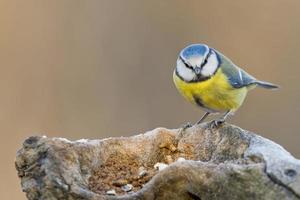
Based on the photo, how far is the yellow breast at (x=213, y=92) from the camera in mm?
2611

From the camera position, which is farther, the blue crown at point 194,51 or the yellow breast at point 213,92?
the yellow breast at point 213,92

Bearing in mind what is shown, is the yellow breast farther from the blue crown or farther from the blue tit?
the blue crown

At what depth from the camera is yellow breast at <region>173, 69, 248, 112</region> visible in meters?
2.61

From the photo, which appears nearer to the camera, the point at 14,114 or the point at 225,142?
the point at 225,142

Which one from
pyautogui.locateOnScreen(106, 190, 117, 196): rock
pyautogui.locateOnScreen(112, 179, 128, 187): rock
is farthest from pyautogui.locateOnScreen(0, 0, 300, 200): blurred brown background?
pyautogui.locateOnScreen(106, 190, 117, 196): rock

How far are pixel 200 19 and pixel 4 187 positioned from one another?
186cm

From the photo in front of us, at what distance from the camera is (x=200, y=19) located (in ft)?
17.1

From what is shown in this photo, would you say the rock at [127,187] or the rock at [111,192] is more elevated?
the rock at [111,192]

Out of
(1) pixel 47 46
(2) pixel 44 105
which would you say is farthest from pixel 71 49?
(2) pixel 44 105

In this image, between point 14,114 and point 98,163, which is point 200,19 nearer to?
point 14,114

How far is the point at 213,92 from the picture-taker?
104 inches

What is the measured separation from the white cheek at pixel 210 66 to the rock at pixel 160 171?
0.53 m

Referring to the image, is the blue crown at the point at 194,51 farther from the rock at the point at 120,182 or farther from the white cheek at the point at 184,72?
the rock at the point at 120,182

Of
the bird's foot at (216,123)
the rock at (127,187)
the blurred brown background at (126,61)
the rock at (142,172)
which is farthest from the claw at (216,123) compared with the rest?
the blurred brown background at (126,61)
